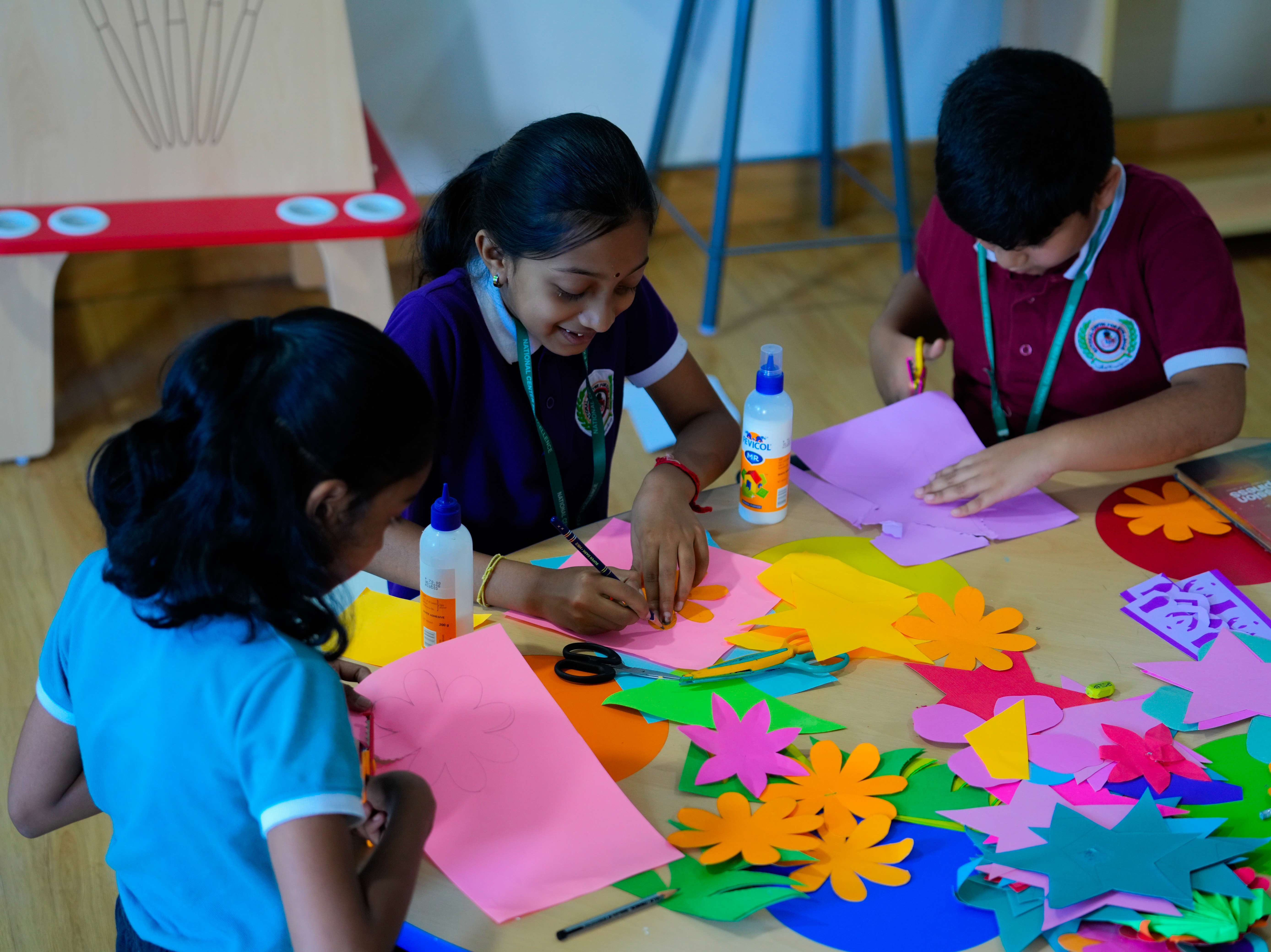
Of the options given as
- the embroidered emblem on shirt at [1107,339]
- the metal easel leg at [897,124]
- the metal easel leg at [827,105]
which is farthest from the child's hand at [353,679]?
the metal easel leg at [827,105]

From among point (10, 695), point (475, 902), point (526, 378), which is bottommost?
point (10, 695)

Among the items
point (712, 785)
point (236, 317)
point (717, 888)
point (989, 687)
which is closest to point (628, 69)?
point (236, 317)

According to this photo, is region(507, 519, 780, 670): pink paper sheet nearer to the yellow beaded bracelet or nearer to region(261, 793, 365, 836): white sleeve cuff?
the yellow beaded bracelet

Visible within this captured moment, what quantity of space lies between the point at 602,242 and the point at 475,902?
0.64 m

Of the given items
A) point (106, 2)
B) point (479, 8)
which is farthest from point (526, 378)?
point (479, 8)

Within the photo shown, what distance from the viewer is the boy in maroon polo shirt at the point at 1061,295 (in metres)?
1.26

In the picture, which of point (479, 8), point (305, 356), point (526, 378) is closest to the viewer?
point (305, 356)

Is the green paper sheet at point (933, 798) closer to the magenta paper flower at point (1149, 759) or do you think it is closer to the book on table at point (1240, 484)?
the magenta paper flower at point (1149, 759)

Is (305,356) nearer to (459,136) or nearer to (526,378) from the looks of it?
(526,378)

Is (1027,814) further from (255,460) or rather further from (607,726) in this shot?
(255,460)

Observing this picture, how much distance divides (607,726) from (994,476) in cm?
56

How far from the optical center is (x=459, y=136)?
10.7 feet

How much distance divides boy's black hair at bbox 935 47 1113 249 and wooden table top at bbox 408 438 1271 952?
32cm

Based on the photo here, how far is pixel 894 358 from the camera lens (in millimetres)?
1658
